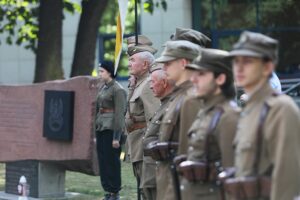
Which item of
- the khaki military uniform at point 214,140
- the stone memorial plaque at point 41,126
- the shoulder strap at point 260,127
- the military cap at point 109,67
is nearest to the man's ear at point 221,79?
the khaki military uniform at point 214,140

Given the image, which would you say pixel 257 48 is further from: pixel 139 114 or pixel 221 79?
pixel 139 114

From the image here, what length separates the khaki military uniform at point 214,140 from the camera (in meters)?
5.86

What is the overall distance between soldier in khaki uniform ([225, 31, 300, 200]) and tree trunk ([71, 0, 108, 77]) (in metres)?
15.4

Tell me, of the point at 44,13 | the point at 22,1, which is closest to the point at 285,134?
the point at 44,13

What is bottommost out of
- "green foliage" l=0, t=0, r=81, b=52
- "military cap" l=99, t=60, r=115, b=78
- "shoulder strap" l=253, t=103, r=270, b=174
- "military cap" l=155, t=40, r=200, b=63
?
"shoulder strap" l=253, t=103, r=270, b=174

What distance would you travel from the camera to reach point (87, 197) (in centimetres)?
1271

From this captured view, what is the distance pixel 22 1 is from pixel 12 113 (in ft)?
32.3

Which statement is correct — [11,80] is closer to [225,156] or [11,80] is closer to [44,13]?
[44,13]

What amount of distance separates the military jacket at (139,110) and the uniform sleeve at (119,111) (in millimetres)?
1928

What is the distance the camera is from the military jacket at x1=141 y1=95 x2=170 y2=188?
25.6ft

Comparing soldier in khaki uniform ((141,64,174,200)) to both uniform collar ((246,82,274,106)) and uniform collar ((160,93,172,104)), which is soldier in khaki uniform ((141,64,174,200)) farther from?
uniform collar ((246,82,274,106))

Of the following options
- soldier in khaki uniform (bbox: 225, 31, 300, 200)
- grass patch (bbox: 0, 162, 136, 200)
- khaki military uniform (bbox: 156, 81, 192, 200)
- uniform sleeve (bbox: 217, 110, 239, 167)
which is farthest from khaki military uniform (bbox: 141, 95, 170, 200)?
grass patch (bbox: 0, 162, 136, 200)

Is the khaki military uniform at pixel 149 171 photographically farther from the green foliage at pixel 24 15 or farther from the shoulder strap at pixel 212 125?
the green foliage at pixel 24 15

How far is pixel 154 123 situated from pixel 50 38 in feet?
41.9
